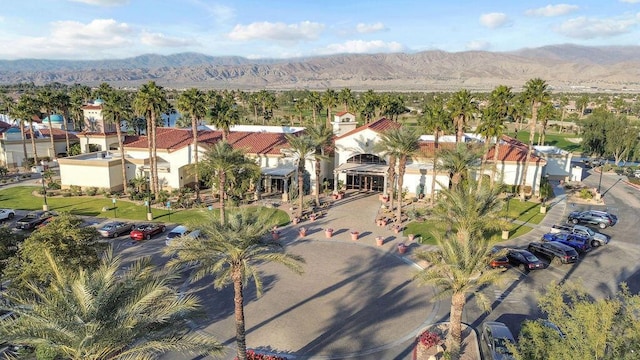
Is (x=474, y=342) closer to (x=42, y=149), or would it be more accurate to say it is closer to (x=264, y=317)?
(x=264, y=317)

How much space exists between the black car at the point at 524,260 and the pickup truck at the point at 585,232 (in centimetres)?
767

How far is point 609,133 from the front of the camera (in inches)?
2493

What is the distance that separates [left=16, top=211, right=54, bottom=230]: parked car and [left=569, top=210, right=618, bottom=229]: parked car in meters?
47.8

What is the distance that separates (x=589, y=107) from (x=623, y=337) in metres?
170

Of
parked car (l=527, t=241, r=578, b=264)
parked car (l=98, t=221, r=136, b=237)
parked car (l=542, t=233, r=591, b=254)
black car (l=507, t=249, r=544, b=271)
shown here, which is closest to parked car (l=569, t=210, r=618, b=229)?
parked car (l=542, t=233, r=591, b=254)

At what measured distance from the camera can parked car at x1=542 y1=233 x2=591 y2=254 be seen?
31547 mm

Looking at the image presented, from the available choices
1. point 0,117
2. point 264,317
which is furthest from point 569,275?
point 0,117

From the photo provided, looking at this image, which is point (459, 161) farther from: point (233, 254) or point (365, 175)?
point (233, 254)

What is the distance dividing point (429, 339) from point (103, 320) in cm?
1408

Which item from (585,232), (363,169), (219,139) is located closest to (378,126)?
(363,169)

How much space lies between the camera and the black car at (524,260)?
28169mm

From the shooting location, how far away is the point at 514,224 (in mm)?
38125

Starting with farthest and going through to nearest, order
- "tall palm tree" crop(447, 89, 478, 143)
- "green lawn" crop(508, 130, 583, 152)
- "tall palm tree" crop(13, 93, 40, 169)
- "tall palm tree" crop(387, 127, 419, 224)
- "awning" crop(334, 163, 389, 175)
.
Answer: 1. "green lawn" crop(508, 130, 583, 152)
2. "tall palm tree" crop(13, 93, 40, 169)
3. "awning" crop(334, 163, 389, 175)
4. "tall palm tree" crop(447, 89, 478, 143)
5. "tall palm tree" crop(387, 127, 419, 224)

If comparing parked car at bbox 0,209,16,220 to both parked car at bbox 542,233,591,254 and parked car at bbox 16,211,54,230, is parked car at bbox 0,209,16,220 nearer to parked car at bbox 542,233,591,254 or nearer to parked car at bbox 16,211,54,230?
parked car at bbox 16,211,54,230
